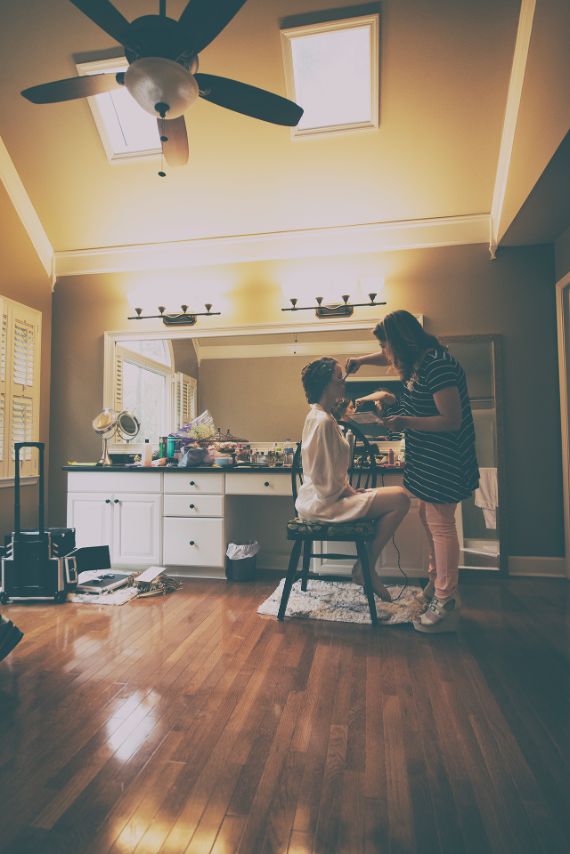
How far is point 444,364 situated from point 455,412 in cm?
23

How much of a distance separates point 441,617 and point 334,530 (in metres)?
0.63

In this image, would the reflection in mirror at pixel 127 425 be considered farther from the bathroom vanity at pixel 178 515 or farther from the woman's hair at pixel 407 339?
the woman's hair at pixel 407 339

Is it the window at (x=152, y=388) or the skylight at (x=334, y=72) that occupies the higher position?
the skylight at (x=334, y=72)

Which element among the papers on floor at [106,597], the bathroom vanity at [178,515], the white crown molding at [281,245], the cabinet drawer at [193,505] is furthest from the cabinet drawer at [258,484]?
the white crown molding at [281,245]

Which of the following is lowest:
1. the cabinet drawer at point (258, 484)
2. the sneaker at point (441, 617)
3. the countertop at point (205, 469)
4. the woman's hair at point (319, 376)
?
the sneaker at point (441, 617)

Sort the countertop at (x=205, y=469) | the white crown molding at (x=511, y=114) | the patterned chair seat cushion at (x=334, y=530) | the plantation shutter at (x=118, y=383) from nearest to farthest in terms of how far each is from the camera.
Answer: the patterned chair seat cushion at (x=334, y=530) → the white crown molding at (x=511, y=114) → the countertop at (x=205, y=469) → the plantation shutter at (x=118, y=383)

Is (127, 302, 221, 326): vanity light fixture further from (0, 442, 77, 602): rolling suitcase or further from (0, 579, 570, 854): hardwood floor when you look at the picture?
(0, 579, 570, 854): hardwood floor

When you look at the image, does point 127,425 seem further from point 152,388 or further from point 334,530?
point 334,530

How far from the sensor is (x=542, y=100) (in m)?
2.56

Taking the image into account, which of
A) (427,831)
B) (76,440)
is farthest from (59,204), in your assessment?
(427,831)

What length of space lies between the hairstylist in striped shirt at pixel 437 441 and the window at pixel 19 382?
2.99 metres

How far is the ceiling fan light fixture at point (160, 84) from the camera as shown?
1.82m

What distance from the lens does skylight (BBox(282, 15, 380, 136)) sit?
2.96 meters

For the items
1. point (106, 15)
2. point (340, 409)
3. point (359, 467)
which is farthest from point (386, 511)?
point (106, 15)
